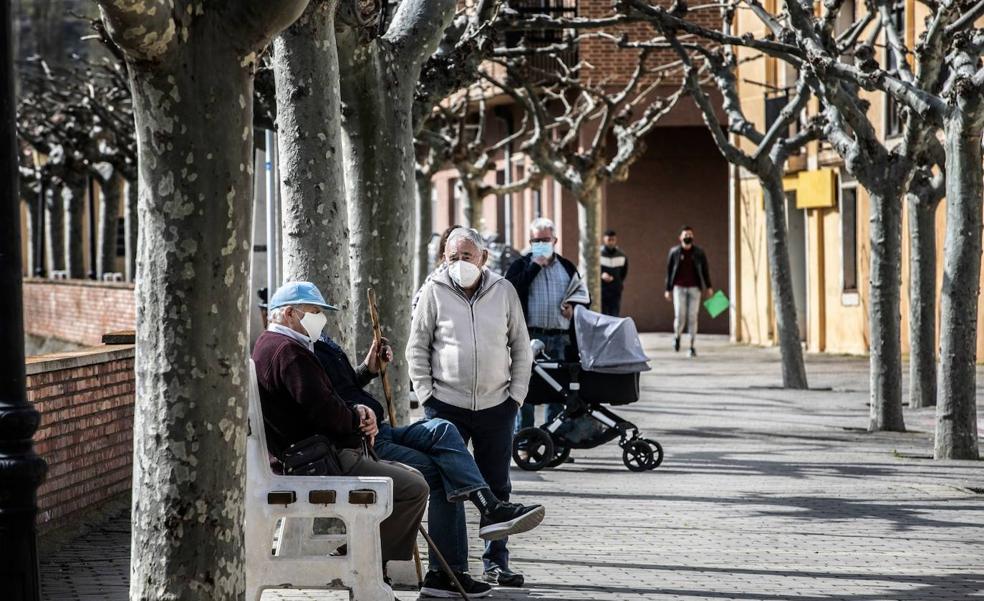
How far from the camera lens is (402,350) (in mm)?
12367

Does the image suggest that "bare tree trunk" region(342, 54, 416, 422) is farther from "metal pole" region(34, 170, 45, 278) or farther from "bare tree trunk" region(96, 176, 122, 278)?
"metal pole" region(34, 170, 45, 278)

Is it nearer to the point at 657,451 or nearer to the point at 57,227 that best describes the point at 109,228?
the point at 57,227

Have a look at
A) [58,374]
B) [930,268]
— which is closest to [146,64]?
[58,374]

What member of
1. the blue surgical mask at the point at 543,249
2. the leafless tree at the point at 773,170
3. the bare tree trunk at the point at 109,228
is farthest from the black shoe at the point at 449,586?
the bare tree trunk at the point at 109,228

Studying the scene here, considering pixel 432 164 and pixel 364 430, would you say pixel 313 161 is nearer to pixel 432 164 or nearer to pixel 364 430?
pixel 364 430

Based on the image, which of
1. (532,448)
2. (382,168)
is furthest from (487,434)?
(532,448)

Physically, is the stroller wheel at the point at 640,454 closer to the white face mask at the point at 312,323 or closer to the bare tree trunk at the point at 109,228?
the white face mask at the point at 312,323

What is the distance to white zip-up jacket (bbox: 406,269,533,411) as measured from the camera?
390 inches

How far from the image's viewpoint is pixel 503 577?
379 inches

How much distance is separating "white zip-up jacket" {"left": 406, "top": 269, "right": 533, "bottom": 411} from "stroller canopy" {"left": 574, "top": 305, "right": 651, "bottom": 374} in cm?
444

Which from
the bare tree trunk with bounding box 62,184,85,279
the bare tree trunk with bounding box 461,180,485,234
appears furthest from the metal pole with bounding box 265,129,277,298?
the bare tree trunk with bounding box 62,184,85,279

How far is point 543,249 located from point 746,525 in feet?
12.3

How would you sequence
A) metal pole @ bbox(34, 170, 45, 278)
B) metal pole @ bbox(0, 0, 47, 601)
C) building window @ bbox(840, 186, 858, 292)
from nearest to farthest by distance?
1. metal pole @ bbox(0, 0, 47, 601)
2. building window @ bbox(840, 186, 858, 292)
3. metal pole @ bbox(34, 170, 45, 278)

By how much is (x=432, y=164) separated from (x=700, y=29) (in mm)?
21387
